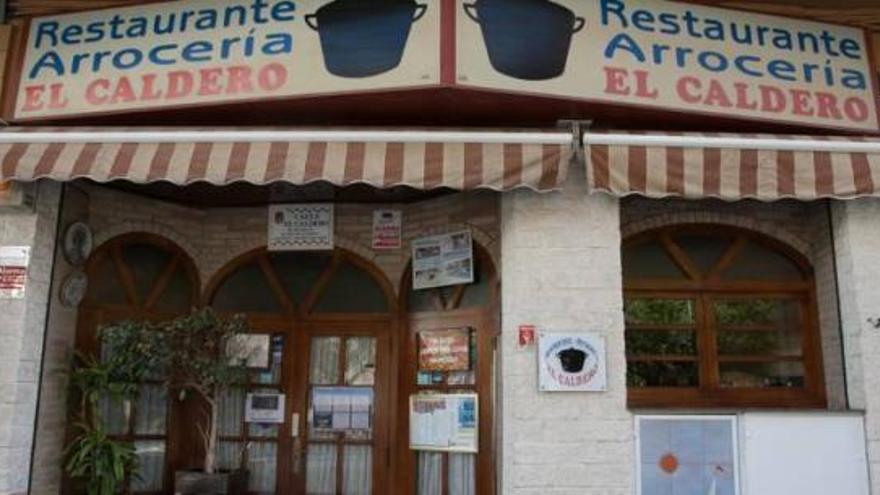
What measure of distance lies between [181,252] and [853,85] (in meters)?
6.44

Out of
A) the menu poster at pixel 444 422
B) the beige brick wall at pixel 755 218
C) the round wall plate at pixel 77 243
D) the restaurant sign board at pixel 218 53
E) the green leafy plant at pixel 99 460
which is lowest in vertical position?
the green leafy plant at pixel 99 460

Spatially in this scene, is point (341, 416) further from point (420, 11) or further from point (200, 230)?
point (420, 11)

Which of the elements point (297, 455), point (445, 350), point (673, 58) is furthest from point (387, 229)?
point (673, 58)

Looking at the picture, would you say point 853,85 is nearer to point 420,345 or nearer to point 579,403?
point 579,403

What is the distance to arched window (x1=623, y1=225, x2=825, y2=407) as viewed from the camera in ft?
23.4

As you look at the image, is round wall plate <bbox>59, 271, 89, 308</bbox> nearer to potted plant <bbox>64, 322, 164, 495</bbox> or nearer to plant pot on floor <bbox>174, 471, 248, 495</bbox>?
potted plant <bbox>64, 322, 164, 495</bbox>

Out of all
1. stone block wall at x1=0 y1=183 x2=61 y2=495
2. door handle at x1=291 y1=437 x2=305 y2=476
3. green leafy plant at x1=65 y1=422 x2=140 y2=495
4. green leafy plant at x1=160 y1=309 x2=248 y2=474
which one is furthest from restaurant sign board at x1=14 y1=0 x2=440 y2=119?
door handle at x1=291 y1=437 x2=305 y2=476

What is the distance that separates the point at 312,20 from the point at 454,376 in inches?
140

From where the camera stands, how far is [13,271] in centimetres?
642

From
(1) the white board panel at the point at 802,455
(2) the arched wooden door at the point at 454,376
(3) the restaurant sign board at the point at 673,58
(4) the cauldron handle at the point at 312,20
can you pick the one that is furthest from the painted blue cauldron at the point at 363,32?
(1) the white board panel at the point at 802,455

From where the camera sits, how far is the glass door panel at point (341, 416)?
8.08 m

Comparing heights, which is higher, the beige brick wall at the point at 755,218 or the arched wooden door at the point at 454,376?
the beige brick wall at the point at 755,218

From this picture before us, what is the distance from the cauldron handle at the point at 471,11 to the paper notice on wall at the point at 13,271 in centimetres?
392

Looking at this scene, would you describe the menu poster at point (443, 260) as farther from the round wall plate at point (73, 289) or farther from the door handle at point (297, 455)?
the round wall plate at point (73, 289)
